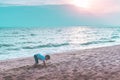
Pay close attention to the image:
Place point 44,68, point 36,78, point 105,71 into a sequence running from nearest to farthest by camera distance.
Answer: point 36,78 < point 105,71 < point 44,68

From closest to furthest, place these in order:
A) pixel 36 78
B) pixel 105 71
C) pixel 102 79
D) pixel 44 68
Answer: pixel 102 79 < pixel 36 78 < pixel 105 71 < pixel 44 68

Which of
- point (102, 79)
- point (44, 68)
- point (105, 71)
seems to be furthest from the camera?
point (44, 68)

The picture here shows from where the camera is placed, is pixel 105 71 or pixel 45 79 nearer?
pixel 45 79

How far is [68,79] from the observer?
9656 mm

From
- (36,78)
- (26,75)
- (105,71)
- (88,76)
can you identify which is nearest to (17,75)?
(26,75)

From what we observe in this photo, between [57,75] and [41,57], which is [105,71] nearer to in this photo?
[57,75]

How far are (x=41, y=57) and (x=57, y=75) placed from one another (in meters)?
2.85

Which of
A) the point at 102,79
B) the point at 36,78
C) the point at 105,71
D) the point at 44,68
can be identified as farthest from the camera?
the point at 44,68

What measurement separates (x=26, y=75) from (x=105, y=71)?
3514 millimetres

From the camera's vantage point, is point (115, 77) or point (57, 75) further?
point (57, 75)

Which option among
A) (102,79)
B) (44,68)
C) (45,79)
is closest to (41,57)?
(44,68)

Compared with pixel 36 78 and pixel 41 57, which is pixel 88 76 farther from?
pixel 41 57

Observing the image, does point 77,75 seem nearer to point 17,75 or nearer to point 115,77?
point 115,77

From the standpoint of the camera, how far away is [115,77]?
374 inches
